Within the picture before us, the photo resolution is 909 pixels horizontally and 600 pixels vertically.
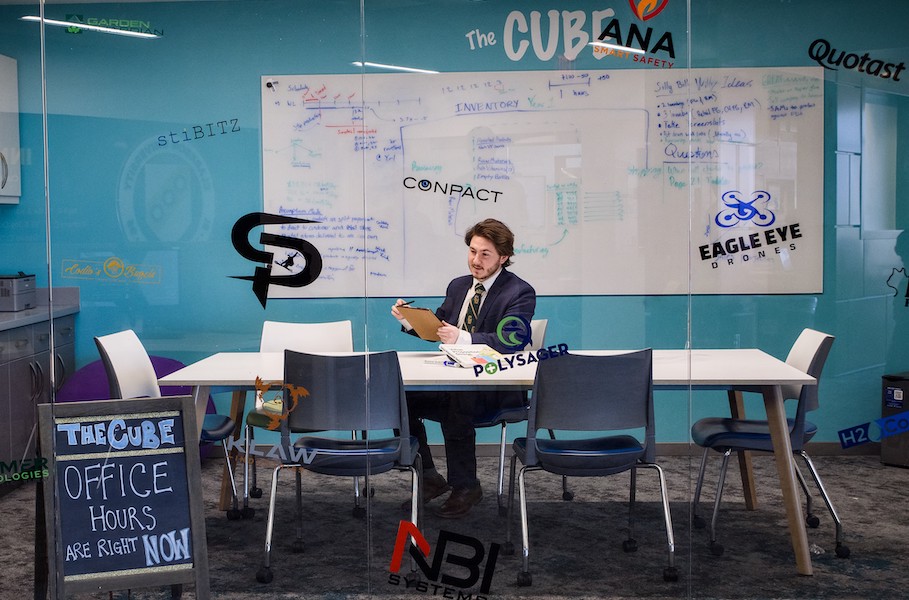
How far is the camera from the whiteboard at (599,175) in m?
3.26

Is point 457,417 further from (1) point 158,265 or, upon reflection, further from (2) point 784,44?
(2) point 784,44

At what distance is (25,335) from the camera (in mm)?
3652

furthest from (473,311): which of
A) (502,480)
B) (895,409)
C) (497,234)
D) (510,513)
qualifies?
(895,409)

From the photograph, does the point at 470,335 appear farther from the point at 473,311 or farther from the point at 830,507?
the point at 830,507

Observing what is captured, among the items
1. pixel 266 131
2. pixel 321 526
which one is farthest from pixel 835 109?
pixel 321 526

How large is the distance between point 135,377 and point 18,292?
605 mm

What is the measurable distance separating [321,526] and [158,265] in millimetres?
1182

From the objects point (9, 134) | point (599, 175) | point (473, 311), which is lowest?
point (473, 311)

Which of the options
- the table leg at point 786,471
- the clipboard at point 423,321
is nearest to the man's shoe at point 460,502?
the clipboard at point 423,321

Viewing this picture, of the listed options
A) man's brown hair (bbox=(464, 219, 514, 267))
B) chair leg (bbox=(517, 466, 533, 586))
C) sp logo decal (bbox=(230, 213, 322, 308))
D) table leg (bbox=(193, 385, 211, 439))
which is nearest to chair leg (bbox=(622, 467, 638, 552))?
chair leg (bbox=(517, 466, 533, 586))

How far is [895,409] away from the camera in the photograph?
336cm

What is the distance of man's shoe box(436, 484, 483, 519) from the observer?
3281 millimetres

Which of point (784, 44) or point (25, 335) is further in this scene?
point (25, 335)

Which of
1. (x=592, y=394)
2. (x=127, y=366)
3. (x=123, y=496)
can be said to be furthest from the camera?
(x=127, y=366)
